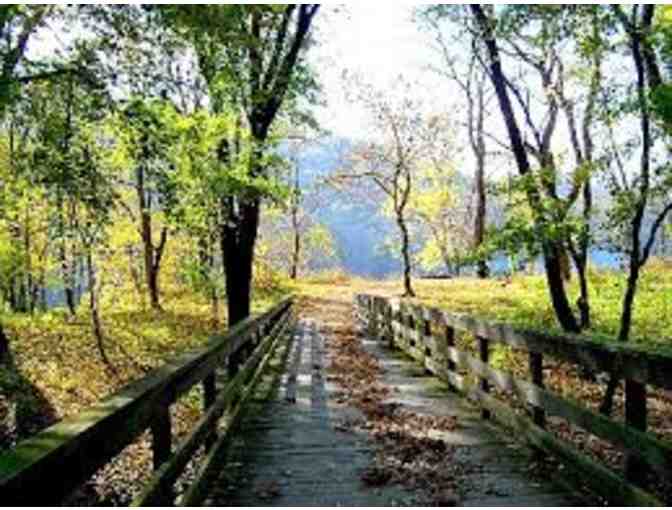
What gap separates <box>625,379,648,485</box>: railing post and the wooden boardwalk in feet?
2.34

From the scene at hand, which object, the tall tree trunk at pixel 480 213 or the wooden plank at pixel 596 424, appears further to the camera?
the tall tree trunk at pixel 480 213

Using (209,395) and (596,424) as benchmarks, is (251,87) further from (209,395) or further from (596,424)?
(596,424)

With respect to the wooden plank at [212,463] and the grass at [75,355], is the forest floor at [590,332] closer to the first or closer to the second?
the wooden plank at [212,463]

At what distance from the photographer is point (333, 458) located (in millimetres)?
9039

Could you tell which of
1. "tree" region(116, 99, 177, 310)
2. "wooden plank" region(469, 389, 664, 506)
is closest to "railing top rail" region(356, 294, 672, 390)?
"wooden plank" region(469, 389, 664, 506)

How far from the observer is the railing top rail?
612cm

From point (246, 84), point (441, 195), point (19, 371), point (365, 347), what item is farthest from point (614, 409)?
point (441, 195)

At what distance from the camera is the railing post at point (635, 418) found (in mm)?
6512

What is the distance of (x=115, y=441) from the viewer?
15.0ft

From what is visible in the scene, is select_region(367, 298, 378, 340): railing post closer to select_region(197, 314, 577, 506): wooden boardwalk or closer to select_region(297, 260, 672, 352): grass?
select_region(297, 260, 672, 352): grass

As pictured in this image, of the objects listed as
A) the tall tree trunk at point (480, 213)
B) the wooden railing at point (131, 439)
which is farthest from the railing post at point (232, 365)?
the tall tree trunk at point (480, 213)

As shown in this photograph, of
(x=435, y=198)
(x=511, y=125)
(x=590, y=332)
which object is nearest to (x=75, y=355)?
(x=590, y=332)

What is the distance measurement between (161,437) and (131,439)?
0.99m

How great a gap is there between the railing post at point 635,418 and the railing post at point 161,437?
2908 millimetres
